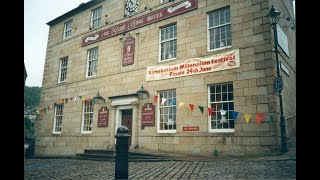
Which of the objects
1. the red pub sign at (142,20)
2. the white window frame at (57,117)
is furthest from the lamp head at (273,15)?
the white window frame at (57,117)

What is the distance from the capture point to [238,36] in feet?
34.7

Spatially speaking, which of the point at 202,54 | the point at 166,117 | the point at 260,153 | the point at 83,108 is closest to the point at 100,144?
the point at 83,108

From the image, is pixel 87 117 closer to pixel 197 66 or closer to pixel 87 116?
pixel 87 116

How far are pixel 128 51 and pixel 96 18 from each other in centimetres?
448

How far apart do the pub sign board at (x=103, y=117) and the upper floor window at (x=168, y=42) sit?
457 cm

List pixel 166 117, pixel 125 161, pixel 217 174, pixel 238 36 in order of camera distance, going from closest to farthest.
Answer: pixel 125 161, pixel 217 174, pixel 238 36, pixel 166 117

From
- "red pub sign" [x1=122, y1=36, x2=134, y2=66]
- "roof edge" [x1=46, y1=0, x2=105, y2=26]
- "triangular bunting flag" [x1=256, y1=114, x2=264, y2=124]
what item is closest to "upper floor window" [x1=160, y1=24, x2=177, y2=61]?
"red pub sign" [x1=122, y1=36, x2=134, y2=66]

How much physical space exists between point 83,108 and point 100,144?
117 inches

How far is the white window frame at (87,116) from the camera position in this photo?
50.3 feet

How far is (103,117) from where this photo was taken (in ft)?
47.2

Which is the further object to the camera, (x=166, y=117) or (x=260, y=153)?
(x=166, y=117)

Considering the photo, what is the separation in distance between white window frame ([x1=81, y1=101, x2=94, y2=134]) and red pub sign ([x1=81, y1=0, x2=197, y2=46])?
4.23 metres

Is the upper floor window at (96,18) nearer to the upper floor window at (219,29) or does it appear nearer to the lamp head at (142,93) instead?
the lamp head at (142,93)
